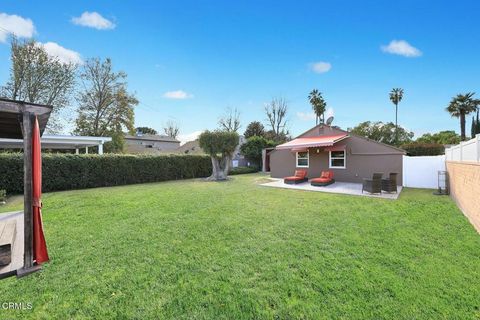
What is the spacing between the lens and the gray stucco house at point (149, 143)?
45.5 metres

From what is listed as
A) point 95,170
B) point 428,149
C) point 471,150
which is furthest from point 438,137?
point 95,170

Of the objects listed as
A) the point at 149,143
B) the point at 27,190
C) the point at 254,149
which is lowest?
the point at 27,190

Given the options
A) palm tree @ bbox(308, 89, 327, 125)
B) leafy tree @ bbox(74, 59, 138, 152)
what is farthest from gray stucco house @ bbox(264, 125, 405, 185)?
leafy tree @ bbox(74, 59, 138, 152)

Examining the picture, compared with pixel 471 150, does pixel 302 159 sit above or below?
below

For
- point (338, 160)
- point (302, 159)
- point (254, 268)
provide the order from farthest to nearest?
point (302, 159) → point (338, 160) → point (254, 268)

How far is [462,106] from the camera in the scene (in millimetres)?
37812

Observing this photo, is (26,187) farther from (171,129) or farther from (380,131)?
(171,129)

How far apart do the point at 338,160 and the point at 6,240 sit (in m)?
19.0

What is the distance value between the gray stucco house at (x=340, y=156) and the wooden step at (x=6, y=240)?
16.3 m

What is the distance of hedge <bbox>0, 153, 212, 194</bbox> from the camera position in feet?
42.8

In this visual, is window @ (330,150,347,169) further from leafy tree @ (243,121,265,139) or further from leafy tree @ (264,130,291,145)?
leafy tree @ (243,121,265,139)

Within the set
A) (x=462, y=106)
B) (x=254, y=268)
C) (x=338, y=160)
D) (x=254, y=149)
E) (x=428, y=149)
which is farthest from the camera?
(x=462, y=106)

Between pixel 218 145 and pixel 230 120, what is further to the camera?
pixel 230 120

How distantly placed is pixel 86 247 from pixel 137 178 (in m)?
15.2
